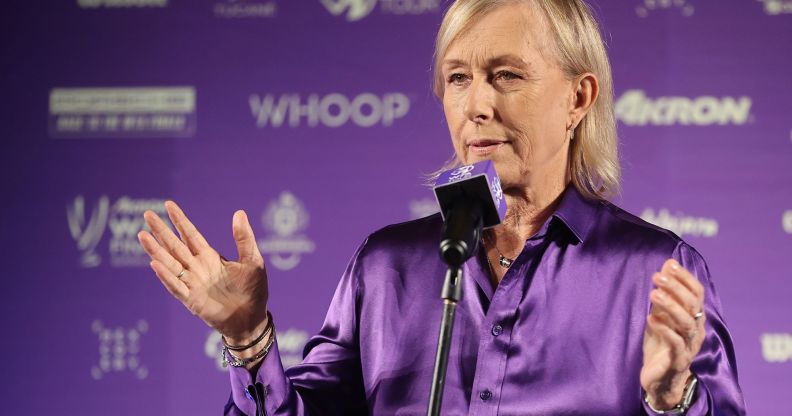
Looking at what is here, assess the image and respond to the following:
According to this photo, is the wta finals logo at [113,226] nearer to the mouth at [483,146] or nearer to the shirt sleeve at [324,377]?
the shirt sleeve at [324,377]

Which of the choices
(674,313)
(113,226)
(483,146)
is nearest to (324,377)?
(483,146)

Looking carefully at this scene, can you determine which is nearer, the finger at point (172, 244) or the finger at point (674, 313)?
the finger at point (674, 313)

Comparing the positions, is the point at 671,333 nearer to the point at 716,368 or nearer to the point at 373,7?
the point at 716,368

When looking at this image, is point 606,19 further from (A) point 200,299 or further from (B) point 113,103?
(A) point 200,299

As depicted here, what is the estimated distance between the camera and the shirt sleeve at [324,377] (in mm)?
1729

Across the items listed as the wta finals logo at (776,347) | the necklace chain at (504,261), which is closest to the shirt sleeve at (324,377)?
the necklace chain at (504,261)

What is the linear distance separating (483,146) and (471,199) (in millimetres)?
456

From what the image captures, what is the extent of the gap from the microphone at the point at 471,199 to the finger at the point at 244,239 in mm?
391

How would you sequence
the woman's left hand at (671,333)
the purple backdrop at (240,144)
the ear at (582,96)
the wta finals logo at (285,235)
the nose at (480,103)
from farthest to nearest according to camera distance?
1. the wta finals logo at (285,235)
2. the purple backdrop at (240,144)
3. the ear at (582,96)
4. the nose at (480,103)
5. the woman's left hand at (671,333)

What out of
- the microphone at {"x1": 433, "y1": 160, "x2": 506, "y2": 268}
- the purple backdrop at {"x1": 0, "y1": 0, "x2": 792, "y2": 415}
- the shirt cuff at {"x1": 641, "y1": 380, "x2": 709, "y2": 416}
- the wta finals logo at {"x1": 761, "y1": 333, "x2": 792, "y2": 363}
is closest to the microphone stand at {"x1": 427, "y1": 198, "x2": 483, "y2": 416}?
the microphone at {"x1": 433, "y1": 160, "x2": 506, "y2": 268}

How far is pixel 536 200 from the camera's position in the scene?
198 cm

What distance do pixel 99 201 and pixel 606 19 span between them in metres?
1.94

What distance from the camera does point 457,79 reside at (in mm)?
1934

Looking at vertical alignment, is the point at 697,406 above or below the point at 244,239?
below
